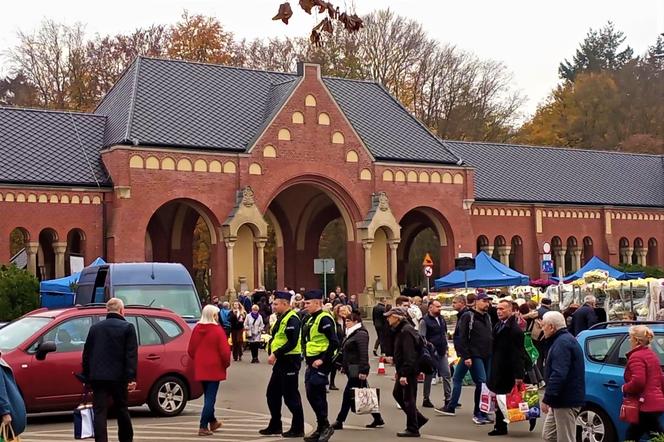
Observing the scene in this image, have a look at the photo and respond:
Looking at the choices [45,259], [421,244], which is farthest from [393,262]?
[421,244]

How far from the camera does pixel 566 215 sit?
54.8m

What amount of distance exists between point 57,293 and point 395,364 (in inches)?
723

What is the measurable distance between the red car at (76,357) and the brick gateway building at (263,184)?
2256cm

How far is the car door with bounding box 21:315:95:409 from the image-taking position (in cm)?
1644

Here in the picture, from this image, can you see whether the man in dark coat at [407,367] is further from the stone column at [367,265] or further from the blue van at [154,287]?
the stone column at [367,265]

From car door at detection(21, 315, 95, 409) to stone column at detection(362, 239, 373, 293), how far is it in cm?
2961

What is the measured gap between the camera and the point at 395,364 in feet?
52.0

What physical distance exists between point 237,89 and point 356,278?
30.3 feet

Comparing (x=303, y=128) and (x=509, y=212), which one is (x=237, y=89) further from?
(x=509, y=212)

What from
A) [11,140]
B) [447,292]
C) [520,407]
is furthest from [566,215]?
[520,407]

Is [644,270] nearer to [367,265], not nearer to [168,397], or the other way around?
[367,265]

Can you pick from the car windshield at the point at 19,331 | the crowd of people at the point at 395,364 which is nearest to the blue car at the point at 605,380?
the crowd of people at the point at 395,364

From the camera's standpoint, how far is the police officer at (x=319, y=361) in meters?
14.8

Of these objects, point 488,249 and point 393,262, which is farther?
point 488,249
